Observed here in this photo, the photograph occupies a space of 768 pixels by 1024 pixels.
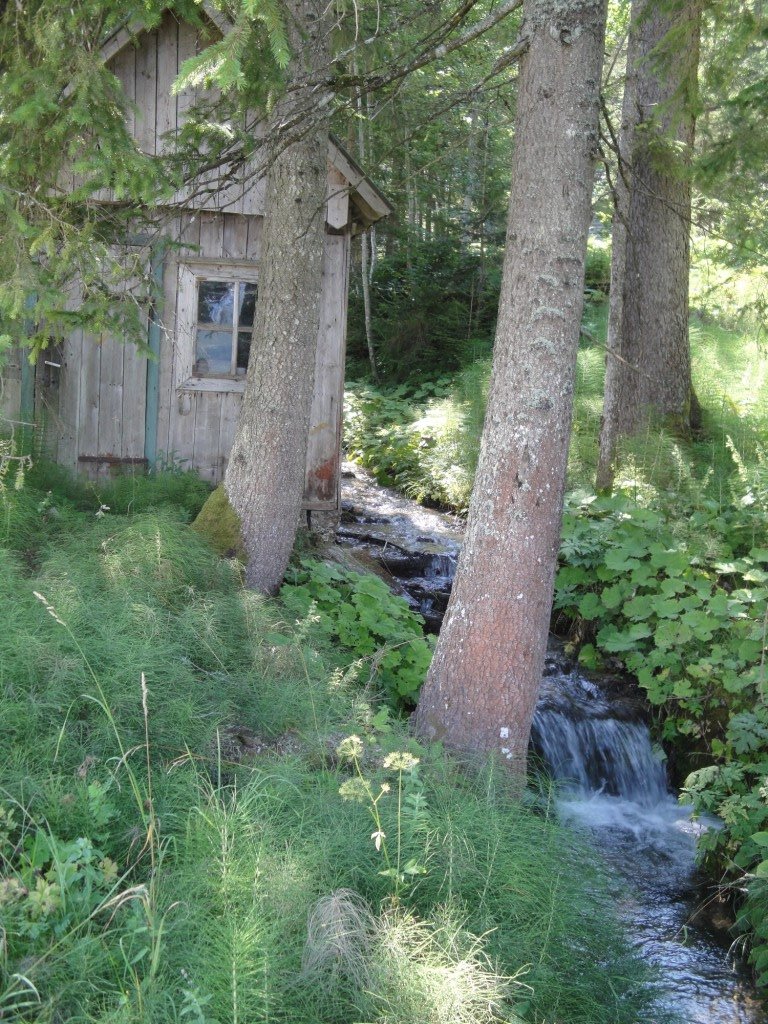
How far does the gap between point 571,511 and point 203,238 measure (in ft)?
16.3

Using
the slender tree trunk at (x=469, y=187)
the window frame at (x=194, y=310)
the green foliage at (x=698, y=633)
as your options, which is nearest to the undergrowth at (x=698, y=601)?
the green foliage at (x=698, y=633)

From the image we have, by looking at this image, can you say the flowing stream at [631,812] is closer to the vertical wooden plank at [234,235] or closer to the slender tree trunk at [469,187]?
the vertical wooden plank at [234,235]

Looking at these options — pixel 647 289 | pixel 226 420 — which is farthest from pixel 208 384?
pixel 647 289

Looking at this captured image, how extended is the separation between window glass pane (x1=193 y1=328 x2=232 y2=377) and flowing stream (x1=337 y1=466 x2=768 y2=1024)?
2486mm

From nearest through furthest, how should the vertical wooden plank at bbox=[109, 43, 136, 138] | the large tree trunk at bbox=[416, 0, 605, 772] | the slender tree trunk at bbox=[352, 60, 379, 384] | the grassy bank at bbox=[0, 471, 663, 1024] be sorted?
the grassy bank at bbox=[0, 471, 663, 1024] < the large tree trunk at bbox=[416, 0, 605, 772] < the vertical wooden plank at bbox=[109, 43, 136, 138] < the slender tree trunk at bbox=[352, 60, 379, 384]

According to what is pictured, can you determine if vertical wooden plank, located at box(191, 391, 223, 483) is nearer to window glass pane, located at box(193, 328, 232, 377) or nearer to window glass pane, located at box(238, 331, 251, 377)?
window glass pane, located at box(193, 328, 232, 377)

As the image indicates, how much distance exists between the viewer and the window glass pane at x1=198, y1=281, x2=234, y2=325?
33.3 ft

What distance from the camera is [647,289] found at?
1066cm

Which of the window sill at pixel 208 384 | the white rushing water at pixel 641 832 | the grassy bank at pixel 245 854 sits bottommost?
the white rushing water at pixel 641 832

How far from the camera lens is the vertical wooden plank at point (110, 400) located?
10.1m

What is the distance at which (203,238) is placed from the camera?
10.1 metres

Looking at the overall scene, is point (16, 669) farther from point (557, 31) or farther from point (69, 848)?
point (557, 31)

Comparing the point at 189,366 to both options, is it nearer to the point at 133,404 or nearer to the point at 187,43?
the point at 133,404

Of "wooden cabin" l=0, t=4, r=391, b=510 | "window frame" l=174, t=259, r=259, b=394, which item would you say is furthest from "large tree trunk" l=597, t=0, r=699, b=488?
"window frame" l=174, t=259, r=259, b=394
